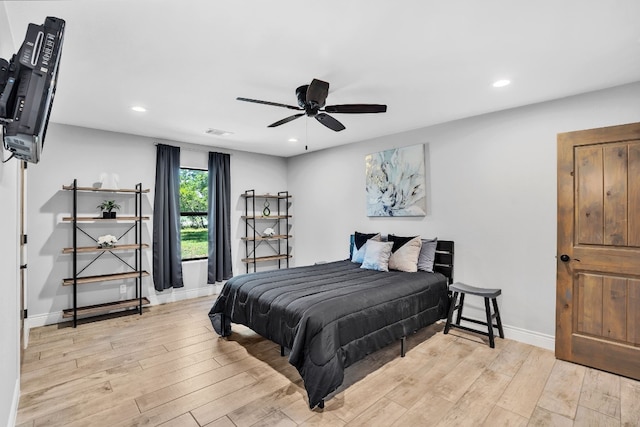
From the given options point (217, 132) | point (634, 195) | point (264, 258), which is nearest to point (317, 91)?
point (217, 132)

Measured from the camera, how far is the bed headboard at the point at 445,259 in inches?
155

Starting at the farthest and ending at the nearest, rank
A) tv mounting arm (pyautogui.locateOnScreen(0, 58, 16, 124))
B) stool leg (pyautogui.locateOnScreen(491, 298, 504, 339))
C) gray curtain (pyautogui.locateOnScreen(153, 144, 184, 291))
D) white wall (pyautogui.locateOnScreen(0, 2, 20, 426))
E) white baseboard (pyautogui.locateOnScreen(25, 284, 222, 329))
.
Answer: gray curtain (pyautogui.locateOnScreen(153, 144, 184, 291))
white baseboard (pyautogui.locateOnScreen(25, 284, 222, 329))
stool leg (pyautogui.locateOnScreen(491, 298, 504, 339))
white wall (pyautogui.locateOnScreen(0, 2, 20, 426))
tv mounting arm (pyautogui.locateOnScreen(0, 58, 16, 124))

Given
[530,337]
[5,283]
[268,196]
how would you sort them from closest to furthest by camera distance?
[5,283]
[530,337]
[268,196]

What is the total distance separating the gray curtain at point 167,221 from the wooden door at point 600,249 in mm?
4852

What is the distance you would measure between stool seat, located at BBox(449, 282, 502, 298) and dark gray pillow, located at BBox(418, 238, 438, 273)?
1.23 feet

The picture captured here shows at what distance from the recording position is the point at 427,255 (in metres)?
4.01

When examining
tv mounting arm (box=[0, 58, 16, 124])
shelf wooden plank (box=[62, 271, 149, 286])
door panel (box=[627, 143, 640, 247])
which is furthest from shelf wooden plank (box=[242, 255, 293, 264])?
door panel (box=[627, 143, 640, 247])

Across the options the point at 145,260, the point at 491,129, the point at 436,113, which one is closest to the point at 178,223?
the point at 145,260

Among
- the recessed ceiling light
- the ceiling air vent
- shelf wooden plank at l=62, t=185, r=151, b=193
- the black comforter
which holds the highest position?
the recessed ceiling light

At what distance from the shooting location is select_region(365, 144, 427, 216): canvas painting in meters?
4.29

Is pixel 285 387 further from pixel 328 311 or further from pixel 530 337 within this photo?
pixel 530 337

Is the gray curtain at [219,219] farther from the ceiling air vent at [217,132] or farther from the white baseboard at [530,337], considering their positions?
the white baseboard at [530,337]

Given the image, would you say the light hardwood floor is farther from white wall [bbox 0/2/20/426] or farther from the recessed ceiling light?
the recessed ceiling light

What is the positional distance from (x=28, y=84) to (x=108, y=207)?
11.2 feet
